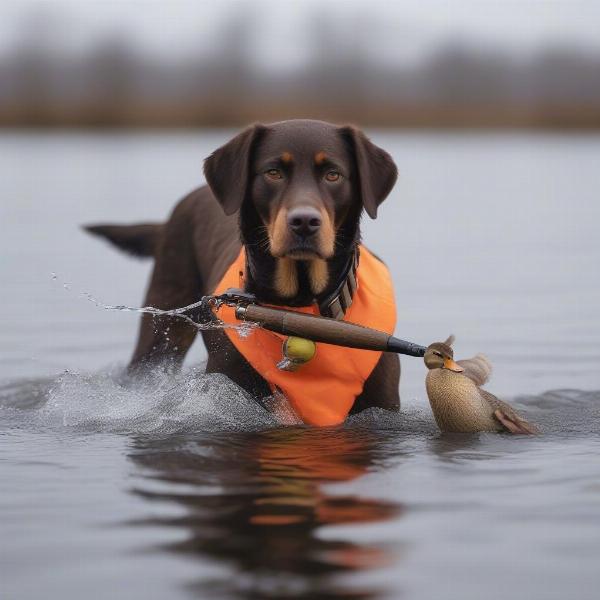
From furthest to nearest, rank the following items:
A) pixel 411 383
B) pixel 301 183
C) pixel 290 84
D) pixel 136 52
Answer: pixel 136 52, pixel 290 84, pixel 411 383, pixel 301 183

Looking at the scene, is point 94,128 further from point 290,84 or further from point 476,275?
point 476,275

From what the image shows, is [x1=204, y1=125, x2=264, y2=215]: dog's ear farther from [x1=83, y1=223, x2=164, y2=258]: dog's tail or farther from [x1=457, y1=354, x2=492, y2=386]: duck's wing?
[x1=83, y1=223, x2=164, y2=258]: dog's tail

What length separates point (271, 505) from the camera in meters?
5.22

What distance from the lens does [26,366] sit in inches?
365

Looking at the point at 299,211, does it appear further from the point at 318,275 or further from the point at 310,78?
the point at 310,78

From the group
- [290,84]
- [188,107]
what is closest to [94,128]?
[188,107]

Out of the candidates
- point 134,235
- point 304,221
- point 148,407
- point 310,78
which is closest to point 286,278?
point 304,221

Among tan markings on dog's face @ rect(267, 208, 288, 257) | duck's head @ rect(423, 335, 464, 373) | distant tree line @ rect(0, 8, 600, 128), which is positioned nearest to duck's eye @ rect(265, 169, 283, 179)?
tan markings on dog's face @ rect(267, 208, 288, 257)

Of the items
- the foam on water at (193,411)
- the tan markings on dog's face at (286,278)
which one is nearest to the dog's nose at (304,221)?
the tan markings on dog's face at (286,278)

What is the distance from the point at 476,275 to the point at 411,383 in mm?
5679

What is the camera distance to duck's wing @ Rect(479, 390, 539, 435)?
21.3 feet

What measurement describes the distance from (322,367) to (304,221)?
0.96 metres

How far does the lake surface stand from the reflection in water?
1cm

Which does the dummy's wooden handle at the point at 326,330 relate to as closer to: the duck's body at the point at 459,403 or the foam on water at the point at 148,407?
the duck's body at the point at 459,403
